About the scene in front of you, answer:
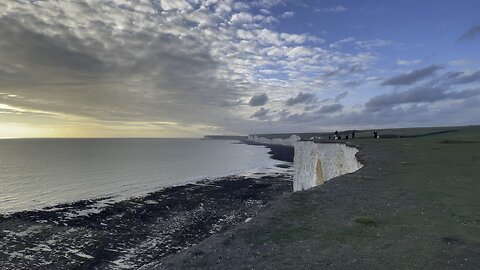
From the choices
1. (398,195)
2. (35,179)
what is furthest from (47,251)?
(35,179)

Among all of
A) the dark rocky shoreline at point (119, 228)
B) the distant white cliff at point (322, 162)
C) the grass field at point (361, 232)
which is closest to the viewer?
the grass field at point (361, 232)

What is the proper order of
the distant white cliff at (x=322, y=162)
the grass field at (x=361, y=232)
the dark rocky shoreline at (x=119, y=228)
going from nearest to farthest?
the grass field at (x=361, y=232) → the dark rocky shoreline at (x=119, y=228) → the distant white cliff at (x=322, y=162)

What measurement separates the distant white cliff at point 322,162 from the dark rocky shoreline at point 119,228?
21.0ft

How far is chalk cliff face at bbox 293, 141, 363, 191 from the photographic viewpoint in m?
37.8

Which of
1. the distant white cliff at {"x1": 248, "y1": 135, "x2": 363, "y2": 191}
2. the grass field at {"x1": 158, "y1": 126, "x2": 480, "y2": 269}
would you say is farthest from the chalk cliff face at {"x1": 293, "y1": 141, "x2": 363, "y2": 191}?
the grass field at {"x1": 158, "y1": 126, "x2": 480, "y2": 269}

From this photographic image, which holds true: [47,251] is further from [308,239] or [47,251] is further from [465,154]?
[465,154]

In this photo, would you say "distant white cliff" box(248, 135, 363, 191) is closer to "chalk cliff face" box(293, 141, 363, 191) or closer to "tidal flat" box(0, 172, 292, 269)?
"chalk cliff face" box(293, 141, 363, 191)

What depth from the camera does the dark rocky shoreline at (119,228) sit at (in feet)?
85.2

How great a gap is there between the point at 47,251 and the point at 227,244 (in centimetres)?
2230

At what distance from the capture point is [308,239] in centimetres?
1133

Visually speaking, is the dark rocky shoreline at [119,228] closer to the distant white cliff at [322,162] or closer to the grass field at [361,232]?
the distant white cliff at [322,162]

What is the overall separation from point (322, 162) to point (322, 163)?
0.42 ft

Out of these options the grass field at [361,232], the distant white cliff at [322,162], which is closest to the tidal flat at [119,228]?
the distant white cliff at [322,162]

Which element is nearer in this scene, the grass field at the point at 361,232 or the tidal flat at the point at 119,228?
the grass field at the point at 361,232
